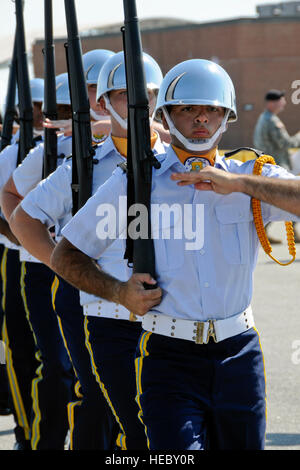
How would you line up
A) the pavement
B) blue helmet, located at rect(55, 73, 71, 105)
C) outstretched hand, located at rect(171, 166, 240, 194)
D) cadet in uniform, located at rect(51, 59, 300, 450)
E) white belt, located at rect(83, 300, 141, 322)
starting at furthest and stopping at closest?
the pavement < blue helmet, located at rect(55, 73, 71, 105) < white belt, located at rect(83, 300, 141, 322) < cadet in uniform, located at rect(51, 59, 300, 450) < outstretched hand, located at rect(171, 166, 240, 194)

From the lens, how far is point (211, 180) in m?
3.46

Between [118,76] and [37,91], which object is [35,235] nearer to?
[118,76]

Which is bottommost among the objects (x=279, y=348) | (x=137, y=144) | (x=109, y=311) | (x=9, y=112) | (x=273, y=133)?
(x=279, y=348)

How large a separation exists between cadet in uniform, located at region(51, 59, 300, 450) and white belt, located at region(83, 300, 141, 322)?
728 mm

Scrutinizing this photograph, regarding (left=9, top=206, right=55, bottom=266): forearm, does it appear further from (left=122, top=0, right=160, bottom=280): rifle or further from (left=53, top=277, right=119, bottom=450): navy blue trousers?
(left=122, top=0, right=160, bottom=280): rifle

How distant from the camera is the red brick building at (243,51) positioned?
173 ft

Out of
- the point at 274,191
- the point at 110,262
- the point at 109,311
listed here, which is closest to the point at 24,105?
the point at 110,262

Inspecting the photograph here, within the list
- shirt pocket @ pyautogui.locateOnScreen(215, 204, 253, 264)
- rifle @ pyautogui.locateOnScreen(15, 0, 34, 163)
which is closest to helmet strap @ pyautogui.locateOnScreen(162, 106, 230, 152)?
shirt pocket @ pyautogui.locateOnScreen(215, 204, 253, 264)

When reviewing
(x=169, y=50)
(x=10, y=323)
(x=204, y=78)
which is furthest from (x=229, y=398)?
(x=169, y=50)

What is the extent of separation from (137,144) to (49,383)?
2.41 m

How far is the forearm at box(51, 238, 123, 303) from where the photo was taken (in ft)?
12.5

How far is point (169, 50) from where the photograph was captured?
53.3 m

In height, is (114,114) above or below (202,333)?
above

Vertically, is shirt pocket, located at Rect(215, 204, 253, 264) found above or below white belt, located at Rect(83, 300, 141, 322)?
above
